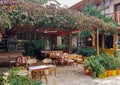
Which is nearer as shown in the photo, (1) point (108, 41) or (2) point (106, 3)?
(1) point (108, 41)

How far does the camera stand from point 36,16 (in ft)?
26.9

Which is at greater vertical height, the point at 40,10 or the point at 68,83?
the point at 40,10

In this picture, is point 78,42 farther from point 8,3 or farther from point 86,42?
point 8,3

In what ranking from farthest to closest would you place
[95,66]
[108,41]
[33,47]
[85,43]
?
[85,43], [33,47], [108,41], [95,66]

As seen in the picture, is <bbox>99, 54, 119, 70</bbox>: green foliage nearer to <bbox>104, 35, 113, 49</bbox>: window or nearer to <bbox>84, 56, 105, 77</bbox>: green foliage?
<bbox>84, 56, 105, 77</bbox>: green foliage

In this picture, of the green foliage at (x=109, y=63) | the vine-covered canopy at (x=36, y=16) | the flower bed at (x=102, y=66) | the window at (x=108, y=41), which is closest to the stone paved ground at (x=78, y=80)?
the flower bed at (x=102, y=66)

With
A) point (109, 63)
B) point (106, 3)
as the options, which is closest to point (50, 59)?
point (109, 63)

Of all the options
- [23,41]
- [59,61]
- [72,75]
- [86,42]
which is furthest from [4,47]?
[72,75]

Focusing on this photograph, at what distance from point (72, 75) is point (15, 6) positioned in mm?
4938

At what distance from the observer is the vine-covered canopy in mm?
7546

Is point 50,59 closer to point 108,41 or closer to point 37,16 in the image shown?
point 37,16

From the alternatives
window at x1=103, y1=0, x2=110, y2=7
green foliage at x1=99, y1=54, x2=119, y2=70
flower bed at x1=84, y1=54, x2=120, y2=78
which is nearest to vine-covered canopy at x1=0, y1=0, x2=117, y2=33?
flower bed at x1=84, y1=54, x2=120, y2=78

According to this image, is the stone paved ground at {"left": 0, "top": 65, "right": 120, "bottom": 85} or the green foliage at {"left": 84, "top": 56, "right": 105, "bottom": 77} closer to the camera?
the stone paved ground at {"left": 0, "top": 65, "right": 120, "bottom": 85}

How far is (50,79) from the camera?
9.27m
